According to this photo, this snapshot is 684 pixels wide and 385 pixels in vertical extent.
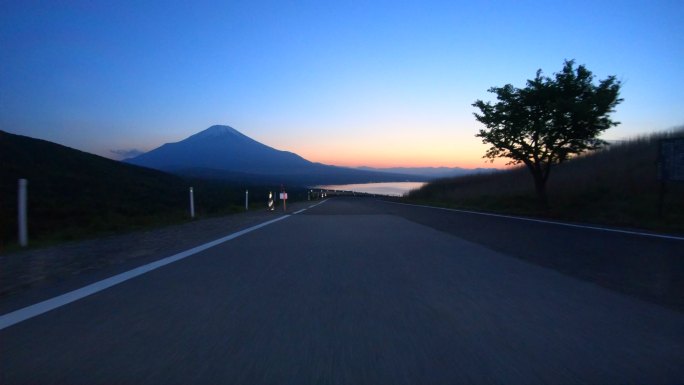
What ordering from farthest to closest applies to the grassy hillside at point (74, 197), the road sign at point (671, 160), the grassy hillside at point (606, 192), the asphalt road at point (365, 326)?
the grassy hillside at point (606, 192) < the road sign at point (671, 160) < the grassy hillside at point (74, 197) < the asphalt road at point (365, 326)

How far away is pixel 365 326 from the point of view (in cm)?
500

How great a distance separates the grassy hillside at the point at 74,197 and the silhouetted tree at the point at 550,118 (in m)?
14.9

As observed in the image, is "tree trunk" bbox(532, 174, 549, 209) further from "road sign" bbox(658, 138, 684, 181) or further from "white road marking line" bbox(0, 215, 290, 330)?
"white road marking line" bbox(0, 215, 290, 330)

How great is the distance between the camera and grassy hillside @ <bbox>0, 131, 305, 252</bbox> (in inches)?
679

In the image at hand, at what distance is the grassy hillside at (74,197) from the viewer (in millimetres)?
17234

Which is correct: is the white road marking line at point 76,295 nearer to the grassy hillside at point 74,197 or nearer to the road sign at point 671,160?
the grassy hillside at point 74,197

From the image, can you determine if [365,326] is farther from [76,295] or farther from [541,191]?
[541,191]

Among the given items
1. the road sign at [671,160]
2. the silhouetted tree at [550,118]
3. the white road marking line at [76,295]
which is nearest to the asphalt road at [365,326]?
the white road marking line at [76,295]

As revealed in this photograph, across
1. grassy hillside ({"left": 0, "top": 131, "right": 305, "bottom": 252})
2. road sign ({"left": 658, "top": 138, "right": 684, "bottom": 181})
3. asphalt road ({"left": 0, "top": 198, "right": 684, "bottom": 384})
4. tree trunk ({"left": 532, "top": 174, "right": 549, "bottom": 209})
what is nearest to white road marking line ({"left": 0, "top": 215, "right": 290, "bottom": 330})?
asphalt road ({"left": 0, "top": 198, "right": 684, "bottom": 384})

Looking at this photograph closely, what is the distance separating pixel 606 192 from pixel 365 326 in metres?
22.8

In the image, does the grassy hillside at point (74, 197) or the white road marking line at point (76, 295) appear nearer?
the white road marking line at point (76, 295)

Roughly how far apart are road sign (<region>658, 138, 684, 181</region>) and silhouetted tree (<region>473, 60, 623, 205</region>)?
20.4 ft

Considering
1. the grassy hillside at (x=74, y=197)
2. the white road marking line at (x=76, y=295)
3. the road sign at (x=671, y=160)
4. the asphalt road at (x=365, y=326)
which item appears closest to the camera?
the asphalt road at (x=365, y=326)

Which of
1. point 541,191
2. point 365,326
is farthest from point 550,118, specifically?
point 365,326
